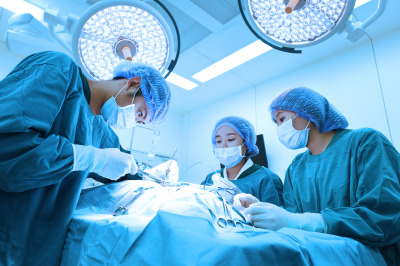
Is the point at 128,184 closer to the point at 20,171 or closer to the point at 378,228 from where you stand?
the point at 20,171

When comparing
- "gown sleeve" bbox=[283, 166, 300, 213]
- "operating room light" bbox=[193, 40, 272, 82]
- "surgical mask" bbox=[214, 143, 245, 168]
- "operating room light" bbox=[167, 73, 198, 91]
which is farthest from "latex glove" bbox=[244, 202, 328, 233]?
"operating room light" bbox=[167, 73, 198, 91]

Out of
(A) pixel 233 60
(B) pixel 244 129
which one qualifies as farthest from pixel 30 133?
(A) pixel 233 60

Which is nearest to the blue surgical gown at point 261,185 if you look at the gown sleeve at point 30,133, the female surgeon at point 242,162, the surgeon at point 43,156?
the female surgeon at point 242,162

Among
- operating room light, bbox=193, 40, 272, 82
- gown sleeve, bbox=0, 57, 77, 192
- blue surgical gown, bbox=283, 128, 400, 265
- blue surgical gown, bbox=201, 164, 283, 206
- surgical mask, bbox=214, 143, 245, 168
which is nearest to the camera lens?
gown sleeve, bbox=0, 57, 77, 192

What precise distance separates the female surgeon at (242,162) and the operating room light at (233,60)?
1.06m

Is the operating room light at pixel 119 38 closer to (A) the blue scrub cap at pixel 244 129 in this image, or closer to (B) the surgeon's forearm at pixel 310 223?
(B) the surgeon's forearm at pixel 310 223

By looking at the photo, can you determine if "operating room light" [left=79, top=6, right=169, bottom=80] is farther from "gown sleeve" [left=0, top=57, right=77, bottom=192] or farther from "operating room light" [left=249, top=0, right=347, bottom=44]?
"operating room light" [left=249, top=0, right=347, bottom=44]

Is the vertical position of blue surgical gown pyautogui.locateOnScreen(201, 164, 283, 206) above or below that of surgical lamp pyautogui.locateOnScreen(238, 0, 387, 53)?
below

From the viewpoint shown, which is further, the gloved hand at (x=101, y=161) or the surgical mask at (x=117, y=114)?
the surgical mask at (x=117, y=114)

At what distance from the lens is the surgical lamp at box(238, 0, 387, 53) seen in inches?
32.2

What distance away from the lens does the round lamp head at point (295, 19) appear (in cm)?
82

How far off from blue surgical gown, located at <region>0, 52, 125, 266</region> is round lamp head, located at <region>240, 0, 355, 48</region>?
2.39ft

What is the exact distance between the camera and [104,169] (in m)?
1.04

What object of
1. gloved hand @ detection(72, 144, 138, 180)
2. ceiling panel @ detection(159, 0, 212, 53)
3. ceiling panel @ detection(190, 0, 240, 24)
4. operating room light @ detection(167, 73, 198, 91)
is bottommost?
gloved hand @ detection(72, 144, 138, 180)
